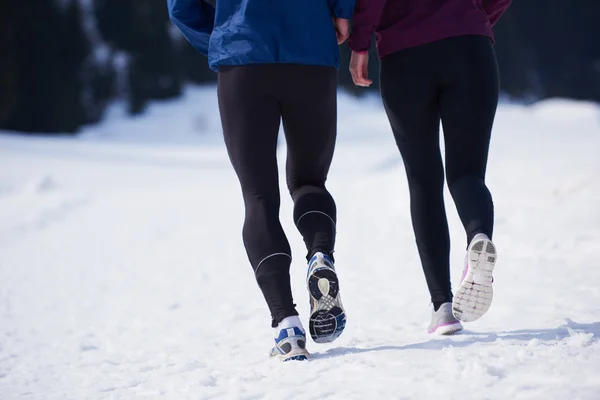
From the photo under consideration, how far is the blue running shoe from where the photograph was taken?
1937 mm

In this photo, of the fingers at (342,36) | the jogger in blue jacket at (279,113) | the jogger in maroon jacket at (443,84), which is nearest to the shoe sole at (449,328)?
the jogger in maroon jacket at (443,84)

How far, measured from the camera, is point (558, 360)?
5.81ft

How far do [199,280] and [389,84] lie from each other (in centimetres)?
237

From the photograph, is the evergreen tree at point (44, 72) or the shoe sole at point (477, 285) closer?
the shoe sole at point (477, 285)

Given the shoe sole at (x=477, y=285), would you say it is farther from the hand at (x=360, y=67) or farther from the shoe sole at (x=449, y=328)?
the hand at (x=360, y=67)

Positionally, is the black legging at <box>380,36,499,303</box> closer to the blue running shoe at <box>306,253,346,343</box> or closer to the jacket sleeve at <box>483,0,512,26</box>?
the jacket sleeve at <box>483,0,512,26</box>

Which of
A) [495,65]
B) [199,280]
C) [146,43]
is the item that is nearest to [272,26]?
[495,65]

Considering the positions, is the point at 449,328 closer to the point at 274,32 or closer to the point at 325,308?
the point at 325,308

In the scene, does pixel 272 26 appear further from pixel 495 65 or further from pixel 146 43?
pixel 146 43

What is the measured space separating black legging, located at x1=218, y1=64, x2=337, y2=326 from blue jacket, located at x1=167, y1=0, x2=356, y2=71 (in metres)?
0.03

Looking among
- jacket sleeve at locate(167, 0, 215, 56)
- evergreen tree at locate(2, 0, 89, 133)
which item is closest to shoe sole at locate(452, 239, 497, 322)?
jacket sleeve at locate(167, 0, 215, 56)

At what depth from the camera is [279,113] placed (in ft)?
6.85

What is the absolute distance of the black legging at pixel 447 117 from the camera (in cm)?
212

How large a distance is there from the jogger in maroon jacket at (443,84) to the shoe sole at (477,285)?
0.10 metres
